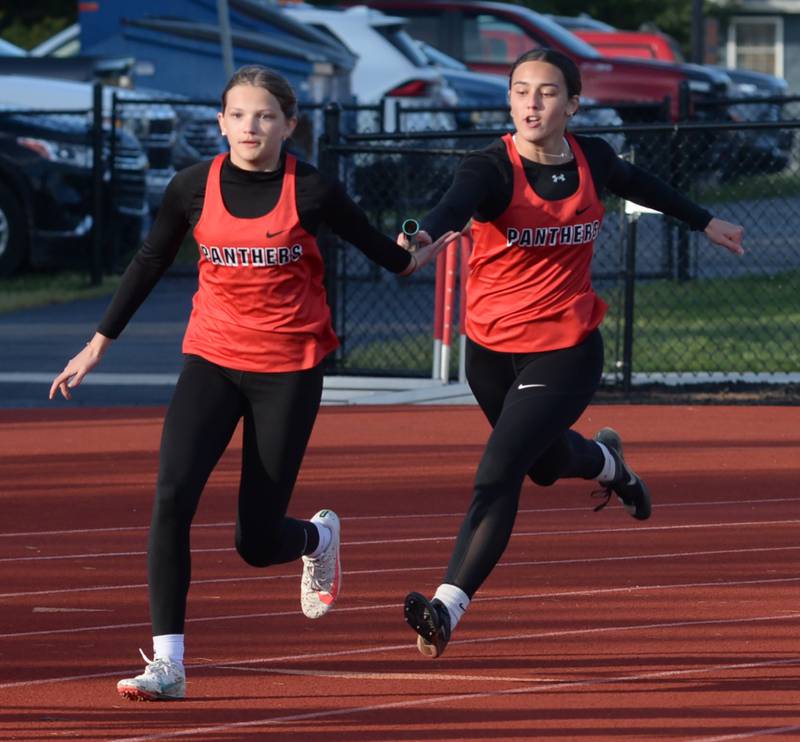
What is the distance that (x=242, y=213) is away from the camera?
596 cm

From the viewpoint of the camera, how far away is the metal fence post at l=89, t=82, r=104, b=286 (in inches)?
719

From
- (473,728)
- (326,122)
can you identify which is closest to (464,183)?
(473,728)

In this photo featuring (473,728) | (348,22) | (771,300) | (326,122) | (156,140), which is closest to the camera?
(473,728)

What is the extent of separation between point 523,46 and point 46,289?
12.8m

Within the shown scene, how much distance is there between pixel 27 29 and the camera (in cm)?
3956

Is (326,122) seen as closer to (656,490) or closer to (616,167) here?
(656,490)

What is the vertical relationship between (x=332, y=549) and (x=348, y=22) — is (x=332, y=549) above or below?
below

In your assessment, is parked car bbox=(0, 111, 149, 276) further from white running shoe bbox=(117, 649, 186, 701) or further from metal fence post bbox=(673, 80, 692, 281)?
white running shoe bbox=(117, 649, 186, 701)

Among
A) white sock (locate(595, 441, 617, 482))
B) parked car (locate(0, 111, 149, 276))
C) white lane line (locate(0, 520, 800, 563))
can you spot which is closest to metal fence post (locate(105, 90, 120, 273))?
parked car (locate(0, 111, 149, 276))

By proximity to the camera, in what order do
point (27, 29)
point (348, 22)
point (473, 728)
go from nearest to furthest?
point (473, 728) < point (348, 22) < point (27, 29)

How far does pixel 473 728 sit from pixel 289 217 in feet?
5.31

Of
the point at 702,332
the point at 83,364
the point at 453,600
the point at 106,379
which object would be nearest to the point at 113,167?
the point at 106,379

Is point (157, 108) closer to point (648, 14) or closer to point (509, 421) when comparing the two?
point (509, 421)

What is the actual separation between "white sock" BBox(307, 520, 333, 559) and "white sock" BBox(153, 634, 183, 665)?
89cm
